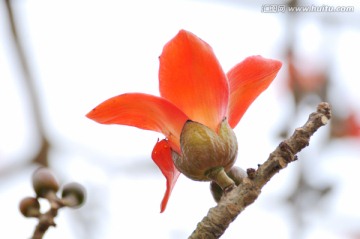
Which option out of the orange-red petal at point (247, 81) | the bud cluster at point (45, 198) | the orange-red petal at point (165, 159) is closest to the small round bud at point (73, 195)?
the bud cluster at point (45, 198)

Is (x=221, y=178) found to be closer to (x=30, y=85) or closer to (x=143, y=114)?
(x=143, y=114)

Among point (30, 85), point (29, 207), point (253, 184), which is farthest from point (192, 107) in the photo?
point (30, 85)

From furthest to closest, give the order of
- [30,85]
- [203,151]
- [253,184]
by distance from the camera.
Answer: [30,85] → [203,151] → [253,184]

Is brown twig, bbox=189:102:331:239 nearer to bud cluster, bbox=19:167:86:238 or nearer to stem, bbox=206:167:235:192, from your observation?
stem, bbox=206:167:235:192

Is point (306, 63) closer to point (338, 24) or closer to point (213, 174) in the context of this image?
point (338, 24)

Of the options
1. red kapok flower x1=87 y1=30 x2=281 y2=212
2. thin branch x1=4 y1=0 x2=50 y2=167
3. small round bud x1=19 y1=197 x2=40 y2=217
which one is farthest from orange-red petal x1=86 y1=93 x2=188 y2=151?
thin branch x1=4 y1=0 x2=50 y2=167

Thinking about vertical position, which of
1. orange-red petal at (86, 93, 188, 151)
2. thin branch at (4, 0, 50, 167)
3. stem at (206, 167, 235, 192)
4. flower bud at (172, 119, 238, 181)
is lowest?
thin branch at (4, 0, 50, 167)

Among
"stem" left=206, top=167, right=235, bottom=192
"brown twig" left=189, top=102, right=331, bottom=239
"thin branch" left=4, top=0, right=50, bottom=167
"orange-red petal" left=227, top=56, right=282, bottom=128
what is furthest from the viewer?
"thin branch" left=4, top=0, right=50, bottom=167
